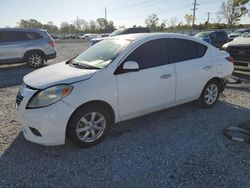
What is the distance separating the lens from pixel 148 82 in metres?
4.01

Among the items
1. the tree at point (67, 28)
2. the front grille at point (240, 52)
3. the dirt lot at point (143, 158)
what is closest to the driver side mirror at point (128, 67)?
the dirt lot at point (143, 158)

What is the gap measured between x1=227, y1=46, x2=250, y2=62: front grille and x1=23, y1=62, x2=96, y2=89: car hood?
257 inches

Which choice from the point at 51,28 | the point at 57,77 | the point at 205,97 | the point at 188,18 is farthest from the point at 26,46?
the point at 51,28

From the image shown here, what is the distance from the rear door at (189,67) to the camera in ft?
14.6

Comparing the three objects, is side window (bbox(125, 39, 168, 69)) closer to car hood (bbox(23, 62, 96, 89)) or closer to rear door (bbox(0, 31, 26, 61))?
car hood (bbox(23, 62, 96, 89))

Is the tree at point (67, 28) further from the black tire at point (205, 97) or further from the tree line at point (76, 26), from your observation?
the black tire at point (205, 97)

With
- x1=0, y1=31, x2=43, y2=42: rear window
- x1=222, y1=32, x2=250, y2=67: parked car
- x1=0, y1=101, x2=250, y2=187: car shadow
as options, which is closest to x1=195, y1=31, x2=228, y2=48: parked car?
x1=222, y1=32, x2=250, y2=67: parked car

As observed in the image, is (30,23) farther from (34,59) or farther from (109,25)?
(34,59)

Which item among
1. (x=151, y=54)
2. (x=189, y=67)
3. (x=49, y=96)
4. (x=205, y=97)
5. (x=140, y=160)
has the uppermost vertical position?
(x=151, y=54)

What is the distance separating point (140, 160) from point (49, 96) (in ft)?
5.03

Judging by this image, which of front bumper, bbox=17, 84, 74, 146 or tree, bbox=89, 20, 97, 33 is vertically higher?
tree, bbox=89, 20, 97, 33

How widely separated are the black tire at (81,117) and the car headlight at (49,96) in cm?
32

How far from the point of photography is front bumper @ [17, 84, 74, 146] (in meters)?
3.23

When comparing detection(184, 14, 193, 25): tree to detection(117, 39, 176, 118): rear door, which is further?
detection(184, 14, 193, 25): tree
